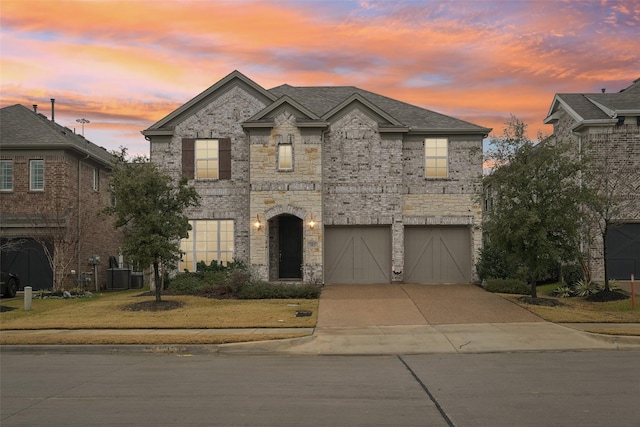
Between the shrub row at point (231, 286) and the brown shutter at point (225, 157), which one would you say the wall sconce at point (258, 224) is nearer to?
the shrub row at point (231, 286)

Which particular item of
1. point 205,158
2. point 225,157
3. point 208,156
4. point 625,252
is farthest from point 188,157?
point 625,252

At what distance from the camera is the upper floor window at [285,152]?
25.0 meters

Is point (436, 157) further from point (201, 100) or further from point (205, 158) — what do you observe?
point (201, 100)

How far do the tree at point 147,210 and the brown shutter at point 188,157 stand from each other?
568 cm

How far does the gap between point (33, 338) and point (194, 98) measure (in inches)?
539

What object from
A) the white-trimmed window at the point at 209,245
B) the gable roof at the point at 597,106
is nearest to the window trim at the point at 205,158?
the white-trimmed window at the point at 209,245

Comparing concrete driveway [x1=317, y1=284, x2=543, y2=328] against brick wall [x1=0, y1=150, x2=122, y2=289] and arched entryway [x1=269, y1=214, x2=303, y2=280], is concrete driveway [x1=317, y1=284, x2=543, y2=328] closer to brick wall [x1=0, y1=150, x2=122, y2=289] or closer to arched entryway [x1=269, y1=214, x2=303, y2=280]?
arched entryway [x1=269, y1=214, x2=303, y2=280]

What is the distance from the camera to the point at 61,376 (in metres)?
10.7

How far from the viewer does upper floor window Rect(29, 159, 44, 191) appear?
1099 inches

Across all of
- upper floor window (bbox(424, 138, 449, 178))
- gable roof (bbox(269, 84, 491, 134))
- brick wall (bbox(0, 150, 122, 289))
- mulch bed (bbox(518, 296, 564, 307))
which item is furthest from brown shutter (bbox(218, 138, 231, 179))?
mulch bed (bbox(518, 296, 564, 307))

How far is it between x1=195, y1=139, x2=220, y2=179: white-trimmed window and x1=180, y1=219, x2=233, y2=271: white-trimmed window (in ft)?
6.55

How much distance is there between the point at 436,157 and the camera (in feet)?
85.8

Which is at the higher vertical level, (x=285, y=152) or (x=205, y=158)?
(x=285, y=152)

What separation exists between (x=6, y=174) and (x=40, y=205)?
223cm
